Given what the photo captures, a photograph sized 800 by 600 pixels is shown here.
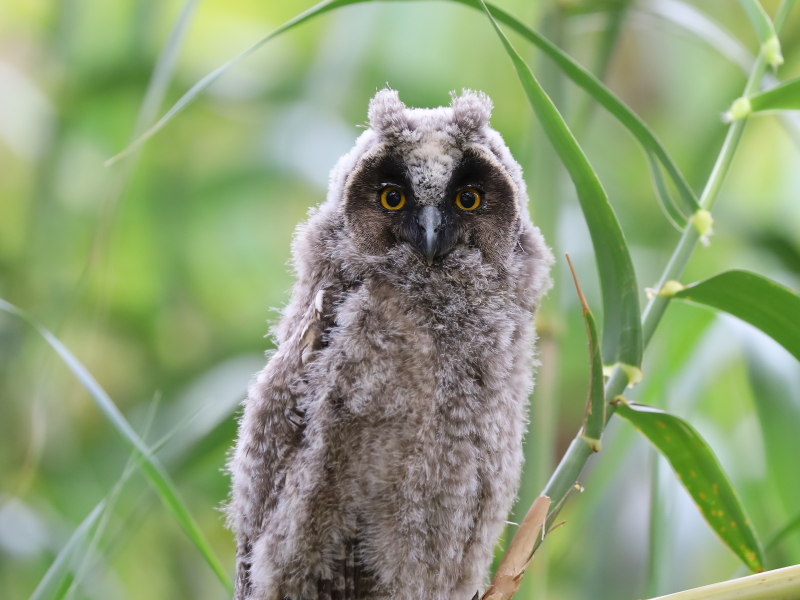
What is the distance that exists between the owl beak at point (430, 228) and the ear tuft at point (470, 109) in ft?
0.54

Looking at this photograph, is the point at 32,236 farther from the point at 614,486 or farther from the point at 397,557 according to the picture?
the point at 614,486

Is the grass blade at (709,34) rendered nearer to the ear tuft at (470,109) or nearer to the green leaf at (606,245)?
the ear tuft at (470,109)

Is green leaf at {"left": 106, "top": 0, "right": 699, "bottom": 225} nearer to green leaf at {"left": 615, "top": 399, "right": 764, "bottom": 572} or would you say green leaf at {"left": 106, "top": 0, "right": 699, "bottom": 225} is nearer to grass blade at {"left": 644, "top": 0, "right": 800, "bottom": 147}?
green leaf at {"left": 615, "top": 399, "right": 764, "bottom": 572}

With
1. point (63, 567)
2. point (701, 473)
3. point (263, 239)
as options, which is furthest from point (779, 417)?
point (263, 239)

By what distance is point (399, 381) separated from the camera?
1177mm

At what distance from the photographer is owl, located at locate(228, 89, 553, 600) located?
1157mm

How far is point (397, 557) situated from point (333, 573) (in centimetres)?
10

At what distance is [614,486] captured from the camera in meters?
1.92

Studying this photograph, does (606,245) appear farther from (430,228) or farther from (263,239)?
(263,239)

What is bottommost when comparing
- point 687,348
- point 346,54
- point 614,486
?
point 614,486

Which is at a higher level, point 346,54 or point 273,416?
point 346,54

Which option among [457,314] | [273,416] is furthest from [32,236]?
[457,314]

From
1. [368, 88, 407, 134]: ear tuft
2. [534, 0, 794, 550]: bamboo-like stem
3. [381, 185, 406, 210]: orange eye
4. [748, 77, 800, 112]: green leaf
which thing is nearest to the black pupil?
[381, 185, 406, 210]: orange eye

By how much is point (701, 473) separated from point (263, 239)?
218 centimetres
